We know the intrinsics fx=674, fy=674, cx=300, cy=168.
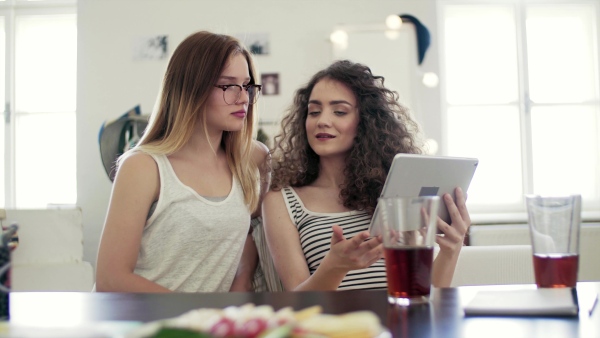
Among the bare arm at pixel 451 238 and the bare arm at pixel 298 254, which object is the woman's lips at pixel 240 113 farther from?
the bare arm at pixel 451 238

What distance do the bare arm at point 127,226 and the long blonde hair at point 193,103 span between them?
0.08 meters

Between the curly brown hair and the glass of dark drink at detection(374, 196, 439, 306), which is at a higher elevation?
the curly brown hair

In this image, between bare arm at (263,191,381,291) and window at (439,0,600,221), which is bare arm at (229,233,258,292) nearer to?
bare arm at (263,191,381,291)

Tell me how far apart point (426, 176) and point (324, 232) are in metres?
0.38

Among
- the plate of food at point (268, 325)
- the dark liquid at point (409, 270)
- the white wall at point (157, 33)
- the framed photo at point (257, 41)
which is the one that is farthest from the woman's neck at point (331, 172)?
the framed photo at point (257, 41)

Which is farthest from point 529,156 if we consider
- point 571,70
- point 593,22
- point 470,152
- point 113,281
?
point 113,281

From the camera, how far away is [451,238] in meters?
1.43

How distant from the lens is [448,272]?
59.5 inches

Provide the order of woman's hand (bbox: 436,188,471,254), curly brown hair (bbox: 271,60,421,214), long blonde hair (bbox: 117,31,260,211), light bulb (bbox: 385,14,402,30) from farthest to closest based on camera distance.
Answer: light bulb (bbox: 385,14,402,30) < curly brown hair (bbox: 271,60,421,214) < long blonde hair (bbox: 117,31,260,211) < woman's hand (bbox: 436,188,471,254)

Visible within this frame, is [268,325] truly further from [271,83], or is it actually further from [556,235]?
[271,83]

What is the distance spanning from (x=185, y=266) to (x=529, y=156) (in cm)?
302

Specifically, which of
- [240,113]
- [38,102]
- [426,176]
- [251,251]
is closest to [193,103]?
[240,113]

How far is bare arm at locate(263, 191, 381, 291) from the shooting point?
119 cm

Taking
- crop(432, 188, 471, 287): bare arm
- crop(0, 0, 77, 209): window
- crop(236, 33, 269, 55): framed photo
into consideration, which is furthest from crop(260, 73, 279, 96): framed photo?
crop(432, 188, 471, 287): bare arm
